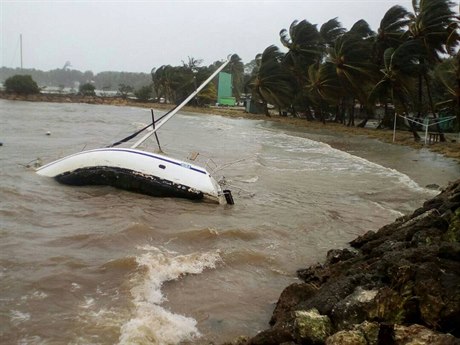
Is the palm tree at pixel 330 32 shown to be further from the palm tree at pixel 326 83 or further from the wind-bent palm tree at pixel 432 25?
the wind-bent palm tree at pixel 432 25

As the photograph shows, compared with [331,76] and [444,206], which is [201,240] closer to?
[444,206]

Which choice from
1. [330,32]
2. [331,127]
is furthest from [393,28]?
[330,32]

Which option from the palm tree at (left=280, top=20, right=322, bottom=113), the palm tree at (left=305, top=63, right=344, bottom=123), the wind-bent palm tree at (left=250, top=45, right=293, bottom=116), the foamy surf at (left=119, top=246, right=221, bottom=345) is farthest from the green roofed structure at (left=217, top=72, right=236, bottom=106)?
the foamy surf at (left=119, top=246, right=221, bottom=345)

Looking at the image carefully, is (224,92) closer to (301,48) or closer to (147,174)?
(301,48)

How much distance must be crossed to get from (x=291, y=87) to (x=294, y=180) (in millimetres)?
37867

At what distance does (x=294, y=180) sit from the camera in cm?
1608

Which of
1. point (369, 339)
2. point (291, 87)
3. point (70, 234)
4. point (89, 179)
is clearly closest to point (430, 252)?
point (369, 339)

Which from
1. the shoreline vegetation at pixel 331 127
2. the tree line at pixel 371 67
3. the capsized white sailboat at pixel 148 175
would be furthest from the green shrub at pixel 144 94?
the capsized white sailboat at pixel 148 175

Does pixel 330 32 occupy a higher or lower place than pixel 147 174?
higher

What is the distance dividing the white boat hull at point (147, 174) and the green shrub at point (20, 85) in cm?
7959

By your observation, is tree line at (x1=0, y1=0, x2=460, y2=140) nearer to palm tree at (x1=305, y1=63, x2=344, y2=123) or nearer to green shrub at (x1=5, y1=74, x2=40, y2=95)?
palm tree at (x1=305, y1=63, x2=344, y2=123)

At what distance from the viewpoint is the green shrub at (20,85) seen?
8106cm

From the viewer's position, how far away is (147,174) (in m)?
11.4

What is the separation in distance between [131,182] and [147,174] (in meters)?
0.54
